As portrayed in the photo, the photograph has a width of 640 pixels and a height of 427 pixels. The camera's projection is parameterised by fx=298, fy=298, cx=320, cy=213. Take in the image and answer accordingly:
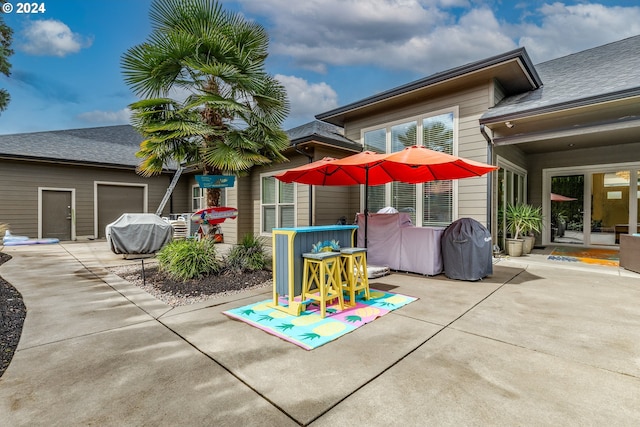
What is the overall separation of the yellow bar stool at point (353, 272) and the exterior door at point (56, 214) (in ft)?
38.7

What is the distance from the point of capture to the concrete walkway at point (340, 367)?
173 centimetres

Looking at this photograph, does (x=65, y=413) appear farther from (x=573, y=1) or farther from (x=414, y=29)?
(x=573, y=1)

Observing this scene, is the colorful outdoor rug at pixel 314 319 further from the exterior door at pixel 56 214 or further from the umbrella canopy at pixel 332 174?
the exterior door at pixel 56 214

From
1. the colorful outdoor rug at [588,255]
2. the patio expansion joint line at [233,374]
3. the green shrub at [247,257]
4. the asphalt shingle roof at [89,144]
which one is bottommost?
the patio expansion joint line at [233,374]

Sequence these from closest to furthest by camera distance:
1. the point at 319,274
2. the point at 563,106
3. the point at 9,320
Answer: the point at 9,320 < the point at 319,274 < the point at 563,106

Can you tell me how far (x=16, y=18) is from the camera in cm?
625

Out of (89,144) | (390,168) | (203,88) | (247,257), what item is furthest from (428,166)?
(89,144)

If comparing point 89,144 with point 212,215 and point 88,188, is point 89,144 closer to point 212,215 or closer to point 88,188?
point 88,188

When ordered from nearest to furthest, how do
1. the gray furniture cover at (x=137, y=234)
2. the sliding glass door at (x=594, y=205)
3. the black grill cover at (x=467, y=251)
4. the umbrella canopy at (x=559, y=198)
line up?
the black grill cover at (x=467, y=251), the gray furniture cover at (x=137, y=234), the sliding glass door at (x=594, y=205), the umbrella canopy at (x=559, y=198)

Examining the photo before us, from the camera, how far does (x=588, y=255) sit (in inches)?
283

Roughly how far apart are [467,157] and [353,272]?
15.2 ft

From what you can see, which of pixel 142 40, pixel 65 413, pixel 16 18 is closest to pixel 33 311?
pixel 65 413

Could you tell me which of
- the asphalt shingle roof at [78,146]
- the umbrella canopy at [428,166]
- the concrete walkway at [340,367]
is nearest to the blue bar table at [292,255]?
the concrete walkway at [340,367]

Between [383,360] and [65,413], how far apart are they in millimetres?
2077
